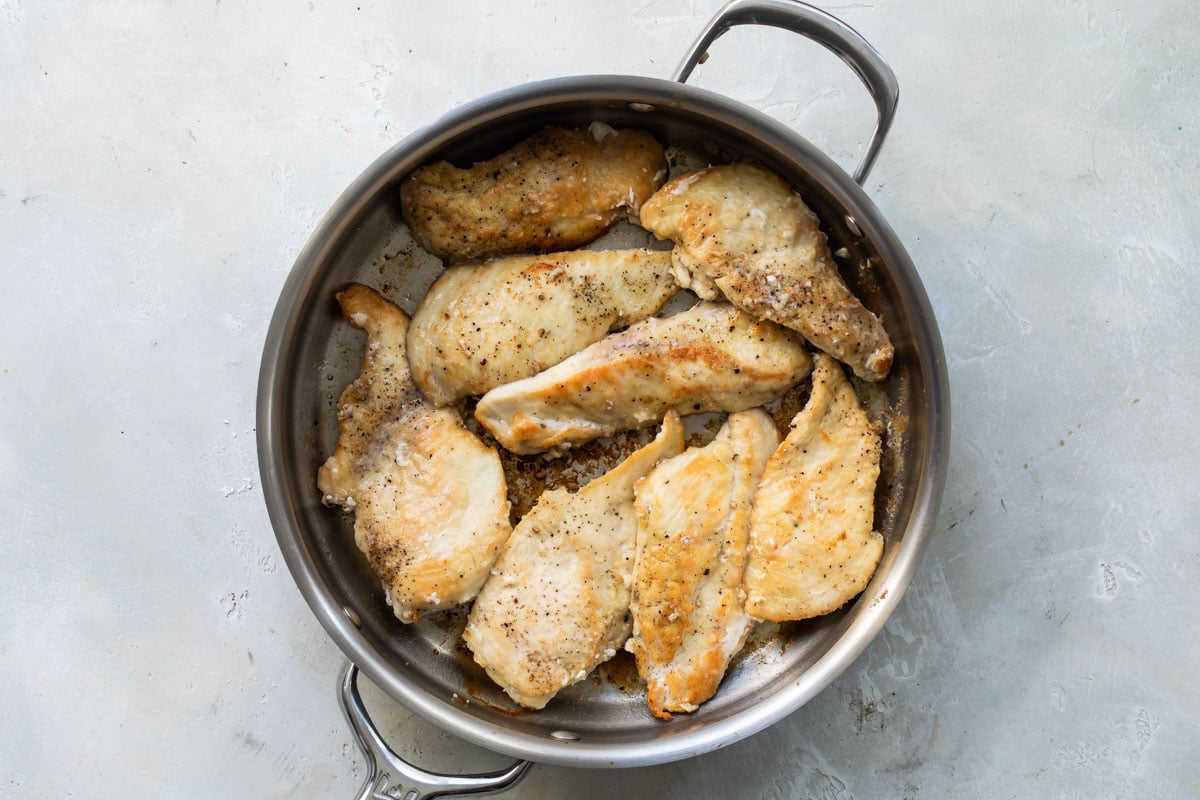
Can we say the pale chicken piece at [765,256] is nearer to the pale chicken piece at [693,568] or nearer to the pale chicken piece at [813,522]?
the pale chicken piece at [813,522]

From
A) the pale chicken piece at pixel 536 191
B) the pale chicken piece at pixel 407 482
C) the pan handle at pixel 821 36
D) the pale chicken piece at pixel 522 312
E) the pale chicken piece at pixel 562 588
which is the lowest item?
the pale chicken piece at pixel 562 588

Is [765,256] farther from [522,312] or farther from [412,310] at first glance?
[412,310]

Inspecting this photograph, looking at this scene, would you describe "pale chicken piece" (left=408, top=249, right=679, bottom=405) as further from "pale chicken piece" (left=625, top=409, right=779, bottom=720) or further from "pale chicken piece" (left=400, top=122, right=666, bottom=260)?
"pale chicken piece" (left=625, top=409, right=779, bottom=720)

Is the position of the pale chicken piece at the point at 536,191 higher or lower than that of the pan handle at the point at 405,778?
higher

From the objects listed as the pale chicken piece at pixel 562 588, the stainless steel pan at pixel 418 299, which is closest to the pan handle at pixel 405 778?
the stainless steel pan at pixel 418 299

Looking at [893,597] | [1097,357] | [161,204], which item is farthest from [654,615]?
[161,204]

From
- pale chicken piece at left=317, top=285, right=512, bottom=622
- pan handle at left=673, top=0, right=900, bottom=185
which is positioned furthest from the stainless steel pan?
pale chicken piece at left=317, top=285, right=512, bottom=622

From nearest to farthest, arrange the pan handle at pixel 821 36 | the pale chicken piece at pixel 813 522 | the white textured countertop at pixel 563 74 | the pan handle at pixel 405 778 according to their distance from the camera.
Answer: the pan handle at pixel 821 36, the pan handle at pixel 405 778, the pale chicken piece at pixel 813 522, the white textured countertop at pixel 563 74

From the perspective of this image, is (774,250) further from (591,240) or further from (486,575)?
(486,575)
